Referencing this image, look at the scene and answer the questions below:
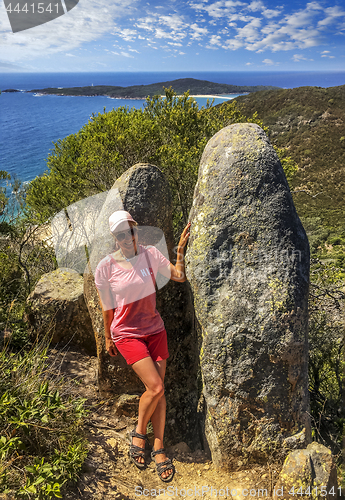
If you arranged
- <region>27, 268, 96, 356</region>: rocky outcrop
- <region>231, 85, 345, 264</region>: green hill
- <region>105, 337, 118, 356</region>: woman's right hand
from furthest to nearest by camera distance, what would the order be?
<region>231, 85, 345, 264</region>: green hill
<region>27, 268, 96, 356</region>: rocky outcrop
<region>105, 337, 118, 356</region>: woman's right hand

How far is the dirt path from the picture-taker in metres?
3.45

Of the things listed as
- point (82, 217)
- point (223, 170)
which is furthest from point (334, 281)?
point (82, 217)

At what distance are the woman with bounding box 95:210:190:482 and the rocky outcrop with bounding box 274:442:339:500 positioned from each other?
48.3 inches

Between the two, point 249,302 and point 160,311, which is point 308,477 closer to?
point 249,302

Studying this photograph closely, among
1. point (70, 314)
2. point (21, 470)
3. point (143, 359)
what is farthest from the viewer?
point (70, 314)

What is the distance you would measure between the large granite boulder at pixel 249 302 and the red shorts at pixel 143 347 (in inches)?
22.3

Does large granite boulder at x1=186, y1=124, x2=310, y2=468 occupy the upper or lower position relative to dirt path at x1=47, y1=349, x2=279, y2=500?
upper

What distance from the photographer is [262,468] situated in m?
3.76

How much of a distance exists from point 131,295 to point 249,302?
1.41 meters

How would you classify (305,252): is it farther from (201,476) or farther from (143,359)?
(201,476)

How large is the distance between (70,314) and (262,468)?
13.1 ft

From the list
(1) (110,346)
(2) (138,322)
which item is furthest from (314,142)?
(2) (138,322)

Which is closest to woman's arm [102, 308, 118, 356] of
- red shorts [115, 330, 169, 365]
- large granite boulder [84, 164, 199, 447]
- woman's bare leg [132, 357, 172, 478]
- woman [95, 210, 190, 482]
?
woman [95, 210, 190, 482]
